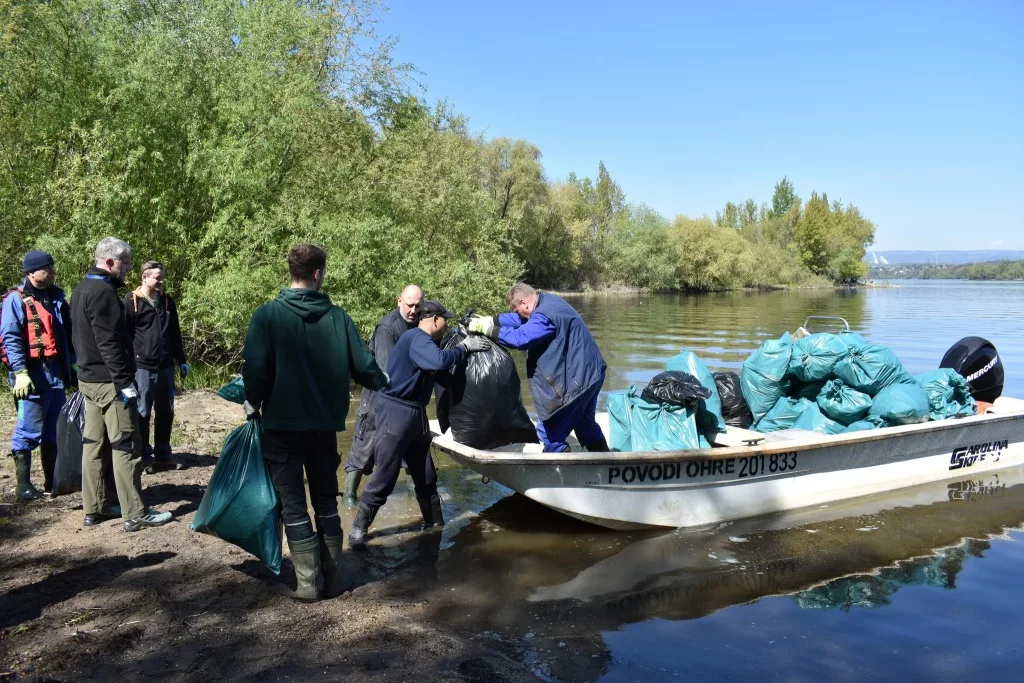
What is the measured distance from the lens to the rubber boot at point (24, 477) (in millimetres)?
5504

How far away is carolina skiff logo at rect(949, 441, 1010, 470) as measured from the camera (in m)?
7.86

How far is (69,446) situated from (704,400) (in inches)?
204

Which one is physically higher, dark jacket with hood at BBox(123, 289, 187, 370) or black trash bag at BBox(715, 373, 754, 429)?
dark jacket with hood at BBox(123, 289, 187, 370)

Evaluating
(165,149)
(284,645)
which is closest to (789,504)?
(284,645)

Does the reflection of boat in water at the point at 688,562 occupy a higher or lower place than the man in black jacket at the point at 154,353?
lower

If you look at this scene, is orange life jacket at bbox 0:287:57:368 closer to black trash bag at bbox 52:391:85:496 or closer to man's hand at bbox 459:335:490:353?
black trash bag at bbox 52:391:85:496

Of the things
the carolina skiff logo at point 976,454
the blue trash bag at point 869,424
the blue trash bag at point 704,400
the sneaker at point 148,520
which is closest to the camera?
the sneaker at point 148,520

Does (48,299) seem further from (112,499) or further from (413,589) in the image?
(413,589)

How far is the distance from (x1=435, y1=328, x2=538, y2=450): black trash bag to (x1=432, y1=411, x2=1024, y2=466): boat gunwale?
0.55 ft

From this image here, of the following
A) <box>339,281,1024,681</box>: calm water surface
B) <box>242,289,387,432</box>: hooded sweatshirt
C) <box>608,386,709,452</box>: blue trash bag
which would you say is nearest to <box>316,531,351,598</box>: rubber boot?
<box>339,281,1024,681</box>: calm water surface

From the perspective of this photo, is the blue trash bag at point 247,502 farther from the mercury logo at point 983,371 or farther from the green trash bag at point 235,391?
the mercury logo at point 983,371

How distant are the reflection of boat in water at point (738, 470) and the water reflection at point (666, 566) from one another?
185 millimetres

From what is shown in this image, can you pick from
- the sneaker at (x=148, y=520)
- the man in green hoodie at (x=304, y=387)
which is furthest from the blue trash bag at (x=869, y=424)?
the sneaker at (x=148, y=520)

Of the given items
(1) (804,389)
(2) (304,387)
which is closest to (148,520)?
(2) (304,387)
